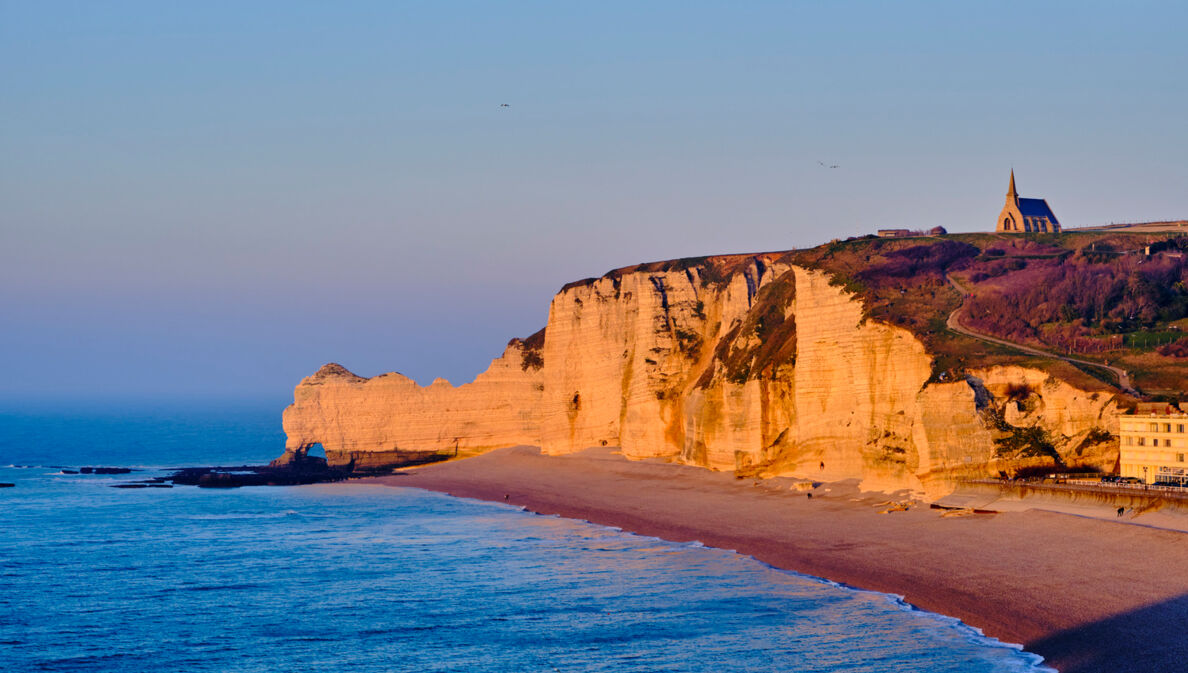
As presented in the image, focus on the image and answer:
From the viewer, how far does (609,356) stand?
235 ft

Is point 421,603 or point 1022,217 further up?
point 1022,217

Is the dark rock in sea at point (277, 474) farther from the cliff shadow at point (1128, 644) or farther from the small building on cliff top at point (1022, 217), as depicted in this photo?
the cliff shadow at point (1128, 644)

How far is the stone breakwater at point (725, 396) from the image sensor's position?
40.6m

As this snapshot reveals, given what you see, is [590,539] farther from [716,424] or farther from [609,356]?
[609,356]

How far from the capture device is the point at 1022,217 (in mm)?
76062

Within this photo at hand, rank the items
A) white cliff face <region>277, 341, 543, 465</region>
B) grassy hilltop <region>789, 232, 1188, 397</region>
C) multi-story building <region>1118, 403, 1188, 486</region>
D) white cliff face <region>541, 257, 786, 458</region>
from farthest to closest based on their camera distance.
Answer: white cliff face <region>277, 341, 543, 465</region>, white cliff face <region>541, 257, 786, 458</region>, grassy hilltop <region>789, 232, 1188, 397</region>, multi-story building <region>1118, 403, 1188, 486</region>

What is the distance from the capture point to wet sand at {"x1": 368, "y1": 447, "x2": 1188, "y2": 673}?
25062mm

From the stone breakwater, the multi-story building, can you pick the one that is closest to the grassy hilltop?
the stone breakwater

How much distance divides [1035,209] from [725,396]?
34761 mm

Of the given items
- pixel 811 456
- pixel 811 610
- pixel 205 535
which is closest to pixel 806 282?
pixel 811 456

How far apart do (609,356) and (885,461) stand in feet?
96.1

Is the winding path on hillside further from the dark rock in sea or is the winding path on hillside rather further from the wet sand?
the dark rock in sea

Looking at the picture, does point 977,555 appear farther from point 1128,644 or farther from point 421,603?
point 421,603

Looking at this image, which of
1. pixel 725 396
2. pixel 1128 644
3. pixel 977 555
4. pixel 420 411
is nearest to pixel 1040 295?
pixel 725 396
